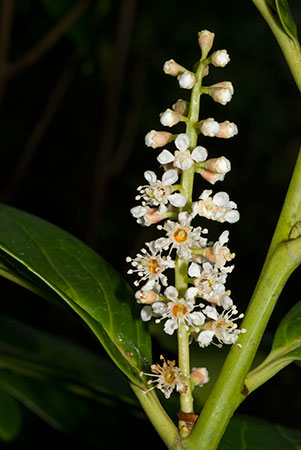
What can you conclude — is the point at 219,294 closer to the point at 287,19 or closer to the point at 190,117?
the point at 190,117

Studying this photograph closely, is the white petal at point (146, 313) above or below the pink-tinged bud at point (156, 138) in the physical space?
below

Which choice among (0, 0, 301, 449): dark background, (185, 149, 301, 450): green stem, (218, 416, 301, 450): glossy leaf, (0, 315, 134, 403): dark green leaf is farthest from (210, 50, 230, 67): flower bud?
(0, 0, 301, 449): dark background

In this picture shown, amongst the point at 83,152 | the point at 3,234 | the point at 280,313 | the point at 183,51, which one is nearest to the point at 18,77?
the point at 83,152

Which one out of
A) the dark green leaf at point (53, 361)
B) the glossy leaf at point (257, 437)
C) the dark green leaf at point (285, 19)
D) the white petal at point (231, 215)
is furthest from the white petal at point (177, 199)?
the dark green leaf at point (53, 361)

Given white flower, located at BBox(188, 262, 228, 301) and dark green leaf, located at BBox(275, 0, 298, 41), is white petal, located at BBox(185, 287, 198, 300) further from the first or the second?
dark green leaf, located at BBox(275, 0, 298, 41)

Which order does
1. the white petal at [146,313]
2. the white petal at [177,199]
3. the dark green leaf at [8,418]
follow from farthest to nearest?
the dark green leaf at [8,418] < the white petal at [146,313] < the white petal at [177,199]

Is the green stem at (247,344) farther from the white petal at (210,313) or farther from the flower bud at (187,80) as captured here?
the flower bud at (187,80)

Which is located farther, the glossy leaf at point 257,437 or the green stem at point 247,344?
the glossy leaf at point 257,437
